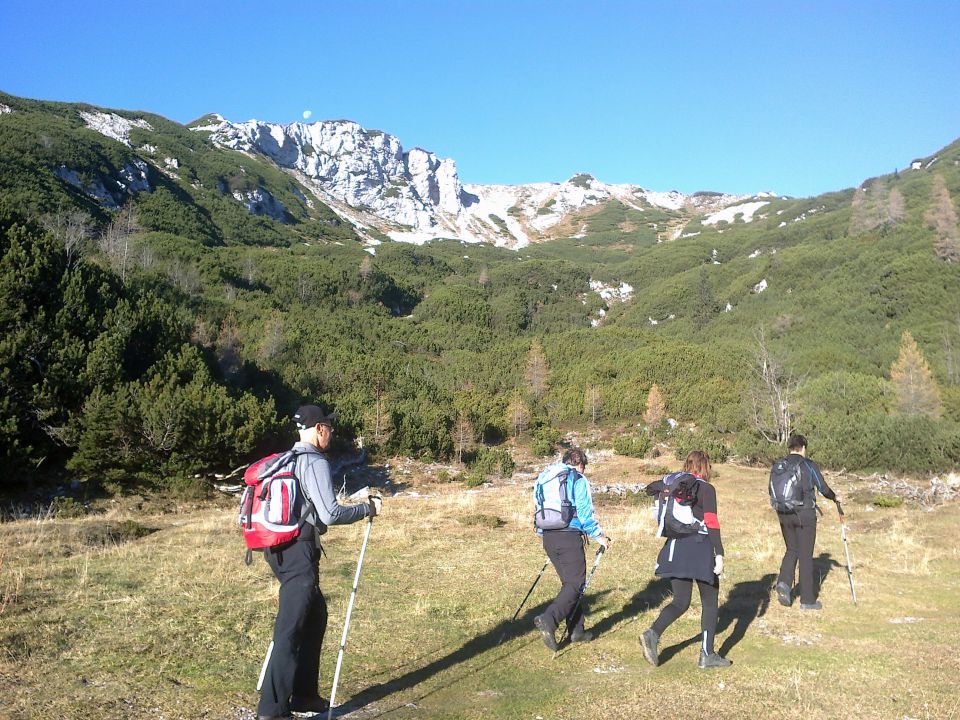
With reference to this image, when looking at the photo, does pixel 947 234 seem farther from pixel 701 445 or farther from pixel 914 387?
pixel 701 445

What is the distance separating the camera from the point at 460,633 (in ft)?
20.2

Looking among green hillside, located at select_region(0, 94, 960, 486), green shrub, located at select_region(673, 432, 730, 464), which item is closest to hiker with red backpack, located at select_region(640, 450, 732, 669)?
green hillside, located at select_region(0, 94, 960, 486)

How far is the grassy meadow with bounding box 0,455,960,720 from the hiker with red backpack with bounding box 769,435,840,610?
11.8 inches

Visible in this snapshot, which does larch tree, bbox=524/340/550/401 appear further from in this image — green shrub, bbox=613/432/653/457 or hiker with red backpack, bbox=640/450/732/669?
hiker with red backpack, bbox=640/450/732/669

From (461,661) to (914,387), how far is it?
3189cm

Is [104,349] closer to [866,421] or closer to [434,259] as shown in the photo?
[866,421]

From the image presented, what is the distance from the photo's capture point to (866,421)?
24.0 metres

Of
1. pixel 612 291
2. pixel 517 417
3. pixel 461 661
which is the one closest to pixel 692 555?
pixel 461 661

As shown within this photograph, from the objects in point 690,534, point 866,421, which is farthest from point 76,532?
point 866,421

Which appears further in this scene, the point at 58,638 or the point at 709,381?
the point at 709,381

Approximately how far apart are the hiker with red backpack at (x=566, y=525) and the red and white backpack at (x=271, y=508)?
221 centimetres

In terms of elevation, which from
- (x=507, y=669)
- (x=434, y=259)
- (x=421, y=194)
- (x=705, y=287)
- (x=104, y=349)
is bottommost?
(x=507, y=669)

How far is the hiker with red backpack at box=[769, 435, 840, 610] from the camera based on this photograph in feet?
21.6

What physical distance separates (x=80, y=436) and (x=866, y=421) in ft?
91.1
